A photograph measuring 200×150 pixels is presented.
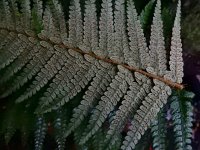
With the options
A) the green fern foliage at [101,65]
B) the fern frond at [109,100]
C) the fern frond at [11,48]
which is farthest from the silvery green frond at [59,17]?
the fern frond at [109,100]

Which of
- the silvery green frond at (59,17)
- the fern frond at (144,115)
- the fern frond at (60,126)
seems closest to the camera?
the fern frond at (144,115)

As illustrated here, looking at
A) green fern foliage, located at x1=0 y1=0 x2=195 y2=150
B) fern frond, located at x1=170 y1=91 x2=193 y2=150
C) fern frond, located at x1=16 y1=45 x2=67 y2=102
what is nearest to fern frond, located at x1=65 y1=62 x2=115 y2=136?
green fern foliage, located at x1=0 y1=0 x2=195 y2=150

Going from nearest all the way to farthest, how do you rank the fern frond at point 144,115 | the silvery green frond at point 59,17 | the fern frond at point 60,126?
1. the fern frond at point 144,115
2. the silvery green frond at point 59,17
3. the fern frond at point 60,126

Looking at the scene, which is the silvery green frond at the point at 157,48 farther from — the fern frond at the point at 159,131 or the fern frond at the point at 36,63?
the fern frond at the point at 36,63

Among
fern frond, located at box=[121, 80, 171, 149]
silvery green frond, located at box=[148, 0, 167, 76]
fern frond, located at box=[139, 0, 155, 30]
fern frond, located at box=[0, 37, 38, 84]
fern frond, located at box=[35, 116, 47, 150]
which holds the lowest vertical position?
fern frond, located at box=[121, 80, 171, 149]

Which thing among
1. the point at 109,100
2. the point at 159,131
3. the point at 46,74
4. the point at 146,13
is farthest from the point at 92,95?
the point at 146,13

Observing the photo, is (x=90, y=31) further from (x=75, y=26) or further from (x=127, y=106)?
(x=127, y=106)

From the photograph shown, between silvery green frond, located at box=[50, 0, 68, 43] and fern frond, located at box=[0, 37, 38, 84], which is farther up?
silvery green frond, located at box=[50, 0, 68, 43]

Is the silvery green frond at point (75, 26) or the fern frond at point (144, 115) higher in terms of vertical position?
the silvery green frond at point (75, 26)

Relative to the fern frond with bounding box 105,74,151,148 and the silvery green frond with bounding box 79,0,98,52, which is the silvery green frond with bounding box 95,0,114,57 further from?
the fern frond with bounding box 105,74,151,148
